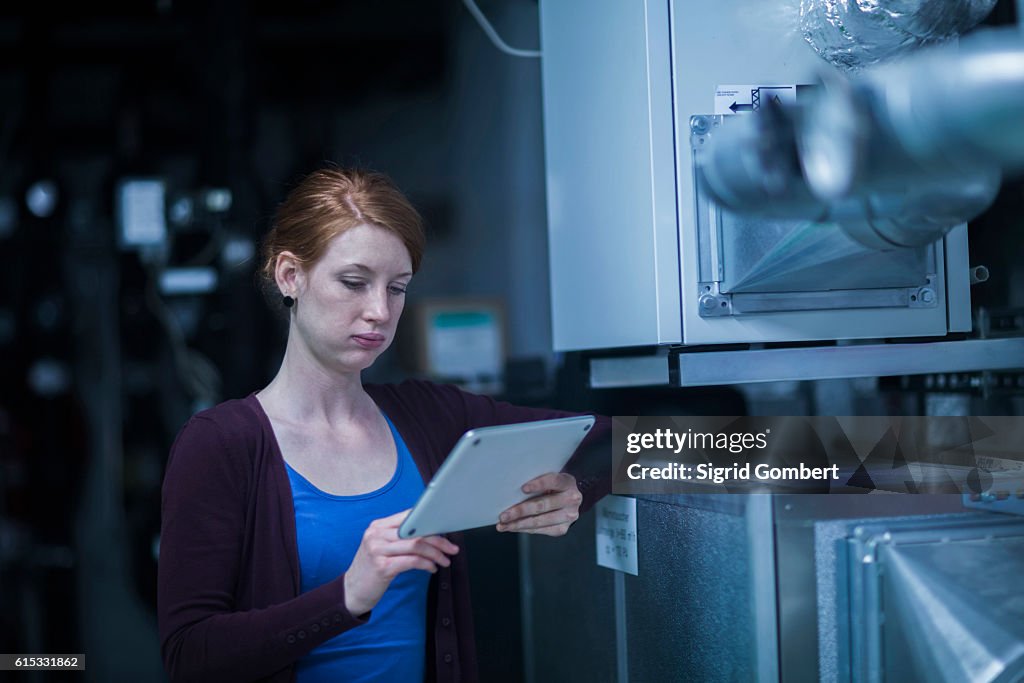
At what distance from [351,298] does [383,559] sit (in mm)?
341

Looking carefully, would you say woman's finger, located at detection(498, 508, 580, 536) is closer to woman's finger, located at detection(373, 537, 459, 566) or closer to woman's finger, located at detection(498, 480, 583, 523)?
woman's finger, located at detection(498, 480, 583, 523)

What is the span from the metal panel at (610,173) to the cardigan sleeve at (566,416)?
0.11 meters

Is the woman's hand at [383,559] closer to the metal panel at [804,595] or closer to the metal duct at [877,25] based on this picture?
the metal panel at [804,595]

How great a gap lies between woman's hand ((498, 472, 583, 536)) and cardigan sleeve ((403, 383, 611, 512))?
55 mm

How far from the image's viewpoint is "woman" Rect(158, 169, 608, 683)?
1.01 meters

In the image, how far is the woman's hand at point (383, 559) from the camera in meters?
0.96

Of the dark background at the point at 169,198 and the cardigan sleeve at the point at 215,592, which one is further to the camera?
the dark background at the point at 169,198

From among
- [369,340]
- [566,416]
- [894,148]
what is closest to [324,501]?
[369,340]

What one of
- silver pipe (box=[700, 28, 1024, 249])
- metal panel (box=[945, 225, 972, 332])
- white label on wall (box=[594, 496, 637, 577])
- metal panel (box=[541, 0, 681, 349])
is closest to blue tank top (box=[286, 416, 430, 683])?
white label on wall (box=[594, 496, 637, 577])

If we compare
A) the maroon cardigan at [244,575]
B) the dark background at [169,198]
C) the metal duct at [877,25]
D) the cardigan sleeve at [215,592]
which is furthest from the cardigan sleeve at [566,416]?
the dark background at [169,198]

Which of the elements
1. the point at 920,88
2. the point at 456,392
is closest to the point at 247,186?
the point at 456,392

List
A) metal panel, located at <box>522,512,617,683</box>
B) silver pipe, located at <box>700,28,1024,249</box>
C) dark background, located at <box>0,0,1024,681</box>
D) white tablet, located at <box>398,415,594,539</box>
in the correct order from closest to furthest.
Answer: silver pipe, located at <box>700,28,1024,249</box>, white tablet, located at <box>398,415,594,539</box>, metal panel, located at <box>522,512,617,683</box>, dark background, located at <box>0,0,1024,681</box>

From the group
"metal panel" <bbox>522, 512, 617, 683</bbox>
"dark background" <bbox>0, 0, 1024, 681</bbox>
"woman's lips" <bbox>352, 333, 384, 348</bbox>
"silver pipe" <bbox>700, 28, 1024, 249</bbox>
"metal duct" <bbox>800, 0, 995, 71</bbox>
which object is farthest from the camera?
"dark background" <bbox>0, 0, 1024, 681</bbox>

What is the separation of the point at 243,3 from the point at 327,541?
2.12 metres
